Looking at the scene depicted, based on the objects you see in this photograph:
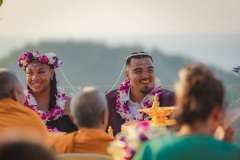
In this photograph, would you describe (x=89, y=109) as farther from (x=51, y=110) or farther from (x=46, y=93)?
(x=46, y=93)

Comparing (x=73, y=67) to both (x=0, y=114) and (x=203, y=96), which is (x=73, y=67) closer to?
(x=0, y=114)

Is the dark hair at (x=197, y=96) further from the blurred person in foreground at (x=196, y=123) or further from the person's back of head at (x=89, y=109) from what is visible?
the person's back of head at (x=89, y=109)

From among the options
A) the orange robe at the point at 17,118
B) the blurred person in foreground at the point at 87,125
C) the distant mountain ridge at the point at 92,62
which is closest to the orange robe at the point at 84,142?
the blurred person in foreground at the point at 87,125

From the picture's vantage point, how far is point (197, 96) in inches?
93.4

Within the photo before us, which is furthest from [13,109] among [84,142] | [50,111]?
[50,111]

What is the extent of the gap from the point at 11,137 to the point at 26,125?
2210mm

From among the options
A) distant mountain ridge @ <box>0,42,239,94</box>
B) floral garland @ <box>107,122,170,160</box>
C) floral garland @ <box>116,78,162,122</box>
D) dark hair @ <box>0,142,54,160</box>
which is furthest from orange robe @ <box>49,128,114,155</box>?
distant mountain ridge @ <box>0,42,239,94</box>

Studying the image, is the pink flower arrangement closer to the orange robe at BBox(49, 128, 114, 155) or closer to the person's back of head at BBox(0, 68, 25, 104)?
the person's back of head at BBox(0, 68, 25, 104)

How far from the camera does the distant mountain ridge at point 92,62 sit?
30.3 feet

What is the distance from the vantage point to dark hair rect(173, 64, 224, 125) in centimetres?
236

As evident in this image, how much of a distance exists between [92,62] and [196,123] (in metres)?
7.81

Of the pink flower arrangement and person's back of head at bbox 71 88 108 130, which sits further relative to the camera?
the pink flower arrangement

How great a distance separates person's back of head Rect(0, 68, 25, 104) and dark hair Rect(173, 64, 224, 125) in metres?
1.62

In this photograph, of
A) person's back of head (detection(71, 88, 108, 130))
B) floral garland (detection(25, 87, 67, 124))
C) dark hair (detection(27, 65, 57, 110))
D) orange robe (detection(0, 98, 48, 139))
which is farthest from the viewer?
dark hair (detection(27, 65, 57, 110))
